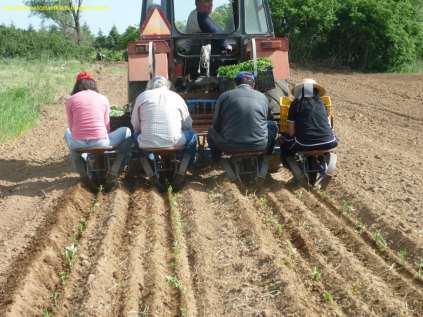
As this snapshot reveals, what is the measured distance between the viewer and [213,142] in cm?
761

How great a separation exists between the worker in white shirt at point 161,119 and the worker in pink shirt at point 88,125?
0.28 metres

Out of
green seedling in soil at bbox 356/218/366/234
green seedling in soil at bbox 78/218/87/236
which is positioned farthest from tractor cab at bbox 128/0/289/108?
green seedling in soil at bbox 356/218/366/234

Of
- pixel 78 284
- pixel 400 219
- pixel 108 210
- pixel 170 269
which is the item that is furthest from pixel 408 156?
pixel 78 284

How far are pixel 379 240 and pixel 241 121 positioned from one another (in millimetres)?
2420

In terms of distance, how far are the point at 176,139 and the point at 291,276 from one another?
305 centimetres

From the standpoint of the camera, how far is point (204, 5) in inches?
345

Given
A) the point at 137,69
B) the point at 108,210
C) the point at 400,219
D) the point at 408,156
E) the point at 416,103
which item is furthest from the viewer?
the point at 416,103

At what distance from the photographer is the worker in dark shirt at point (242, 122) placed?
7.41 metres

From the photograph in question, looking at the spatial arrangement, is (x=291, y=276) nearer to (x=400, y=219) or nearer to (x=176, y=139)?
(x=400, y=219)

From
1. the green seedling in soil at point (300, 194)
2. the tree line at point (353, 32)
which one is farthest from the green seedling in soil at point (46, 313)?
the tree line at point (353, 32)

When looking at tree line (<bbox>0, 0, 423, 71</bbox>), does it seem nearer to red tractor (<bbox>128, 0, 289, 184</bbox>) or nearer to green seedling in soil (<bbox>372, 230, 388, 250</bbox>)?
red tractor (<bbox>128, 0, 289, 184</bbox>)

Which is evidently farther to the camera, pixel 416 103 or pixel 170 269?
pixel 416 103

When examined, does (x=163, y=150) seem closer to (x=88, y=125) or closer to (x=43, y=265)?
(x=88, y=125)

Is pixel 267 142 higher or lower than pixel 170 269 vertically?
higher
